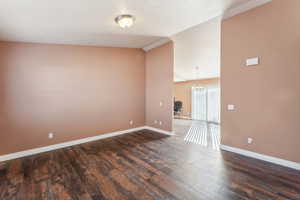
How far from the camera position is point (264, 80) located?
2750 mm

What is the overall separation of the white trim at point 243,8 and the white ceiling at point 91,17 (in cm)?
20

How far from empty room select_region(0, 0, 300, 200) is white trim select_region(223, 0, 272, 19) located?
0.06 feet

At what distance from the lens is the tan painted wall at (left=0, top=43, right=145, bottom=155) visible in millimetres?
3238

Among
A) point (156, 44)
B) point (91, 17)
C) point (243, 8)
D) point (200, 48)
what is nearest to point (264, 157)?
point (243, 8)

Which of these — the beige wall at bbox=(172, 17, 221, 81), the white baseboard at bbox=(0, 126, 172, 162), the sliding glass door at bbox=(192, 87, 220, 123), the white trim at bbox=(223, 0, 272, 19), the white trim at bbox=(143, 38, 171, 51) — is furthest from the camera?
the sliding glass door at bbox=(192, 87, 220, 123)

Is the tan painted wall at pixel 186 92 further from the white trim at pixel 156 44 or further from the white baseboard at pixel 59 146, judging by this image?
the white baseboard at pixel 59 146

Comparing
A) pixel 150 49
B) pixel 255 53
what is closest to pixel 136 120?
pixel 150 49

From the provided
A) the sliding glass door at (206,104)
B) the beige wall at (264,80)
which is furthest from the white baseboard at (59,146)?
the sliding glass door at (206,104)

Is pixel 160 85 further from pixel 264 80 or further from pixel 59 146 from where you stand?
pixel 59 146

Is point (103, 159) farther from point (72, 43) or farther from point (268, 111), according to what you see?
point (268, 111)

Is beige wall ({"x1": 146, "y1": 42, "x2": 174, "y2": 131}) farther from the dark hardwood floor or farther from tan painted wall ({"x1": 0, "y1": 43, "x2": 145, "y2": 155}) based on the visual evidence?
the dark hardwood floor

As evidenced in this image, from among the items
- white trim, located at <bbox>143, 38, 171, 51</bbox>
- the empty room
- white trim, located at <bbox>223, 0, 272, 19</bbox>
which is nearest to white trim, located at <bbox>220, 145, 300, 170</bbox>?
the empty room

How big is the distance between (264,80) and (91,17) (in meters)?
3.57

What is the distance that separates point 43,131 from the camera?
3.58 m
